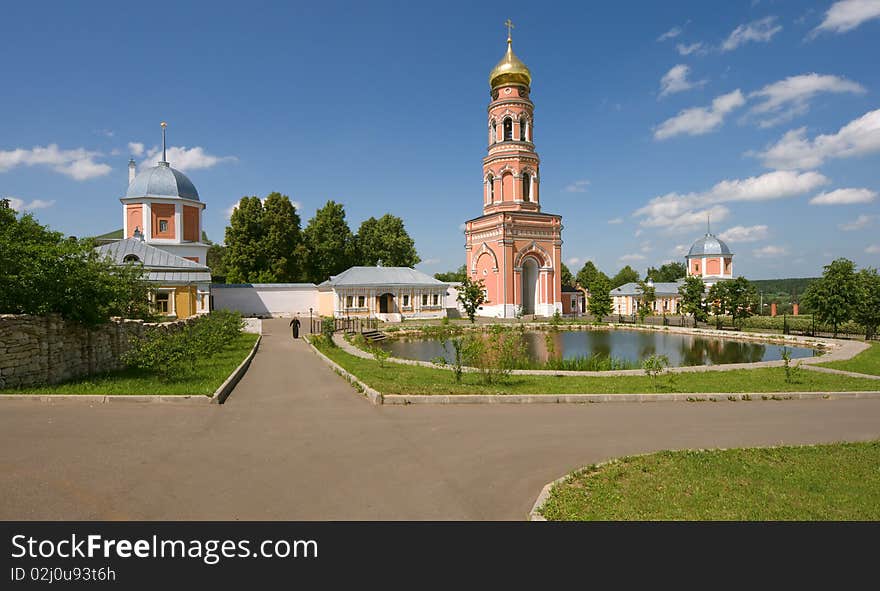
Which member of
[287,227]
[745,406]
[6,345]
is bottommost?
[745,406]

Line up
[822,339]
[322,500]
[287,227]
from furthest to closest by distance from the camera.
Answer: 1. [287,227]
2. [822,339]
3. [322,500]

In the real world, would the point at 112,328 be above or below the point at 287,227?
below

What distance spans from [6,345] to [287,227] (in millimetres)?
36896

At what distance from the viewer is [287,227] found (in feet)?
149

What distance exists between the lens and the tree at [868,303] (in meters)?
24.1

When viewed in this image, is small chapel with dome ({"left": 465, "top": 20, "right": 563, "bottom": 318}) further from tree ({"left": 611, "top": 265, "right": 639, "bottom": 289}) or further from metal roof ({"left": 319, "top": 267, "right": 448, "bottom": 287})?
tree ({"left": 611, "top": 265, "right": 639, "bottom": 289})

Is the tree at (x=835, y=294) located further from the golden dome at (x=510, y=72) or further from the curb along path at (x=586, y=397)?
the golden dome at (x=510, y=72)

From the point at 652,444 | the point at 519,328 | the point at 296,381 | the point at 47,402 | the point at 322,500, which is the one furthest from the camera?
the point at 519,328

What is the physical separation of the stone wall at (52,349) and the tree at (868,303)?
101 ft

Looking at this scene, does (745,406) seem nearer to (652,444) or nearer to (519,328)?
(652,444)

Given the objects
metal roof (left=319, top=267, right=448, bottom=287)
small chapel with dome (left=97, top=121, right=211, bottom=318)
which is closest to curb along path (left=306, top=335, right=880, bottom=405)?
small chapel with dome (left=97, top=121, right=211, bottom=318)

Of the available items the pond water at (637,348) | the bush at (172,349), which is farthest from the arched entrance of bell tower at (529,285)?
the bush at (172,349)

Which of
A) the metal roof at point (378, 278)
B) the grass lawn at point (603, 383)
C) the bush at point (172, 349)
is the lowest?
the grass lawn at point (603, 383)
